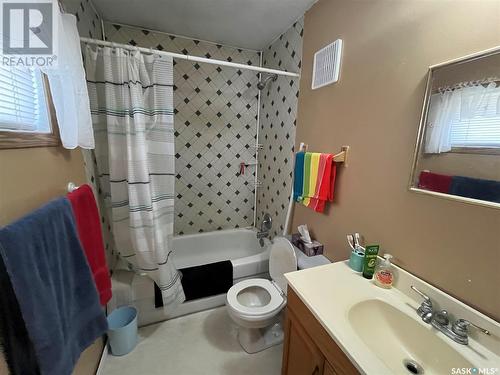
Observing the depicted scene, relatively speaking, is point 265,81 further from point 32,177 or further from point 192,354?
point 192,354

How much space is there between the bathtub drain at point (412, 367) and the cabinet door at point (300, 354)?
314 mm

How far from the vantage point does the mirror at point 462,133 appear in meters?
0.75

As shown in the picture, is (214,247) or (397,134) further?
(214,247)

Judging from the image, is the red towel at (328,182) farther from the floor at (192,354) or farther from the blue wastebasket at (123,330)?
the blue wastebasket at (123,330)

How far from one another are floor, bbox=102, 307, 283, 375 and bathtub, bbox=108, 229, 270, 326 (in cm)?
12

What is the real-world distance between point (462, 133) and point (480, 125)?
0.18 ft

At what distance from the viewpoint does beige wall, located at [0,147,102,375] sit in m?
0.68

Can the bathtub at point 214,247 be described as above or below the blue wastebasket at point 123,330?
above

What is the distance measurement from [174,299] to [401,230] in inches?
64.8

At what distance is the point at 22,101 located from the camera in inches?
31.0

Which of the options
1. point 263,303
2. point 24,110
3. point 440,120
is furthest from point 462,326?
point 24,110

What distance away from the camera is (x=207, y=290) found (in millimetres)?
1909

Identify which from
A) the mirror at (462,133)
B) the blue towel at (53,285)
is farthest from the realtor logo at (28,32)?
the mirror at (462,133)

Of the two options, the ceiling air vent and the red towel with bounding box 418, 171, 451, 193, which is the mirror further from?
the ceiling air vent
